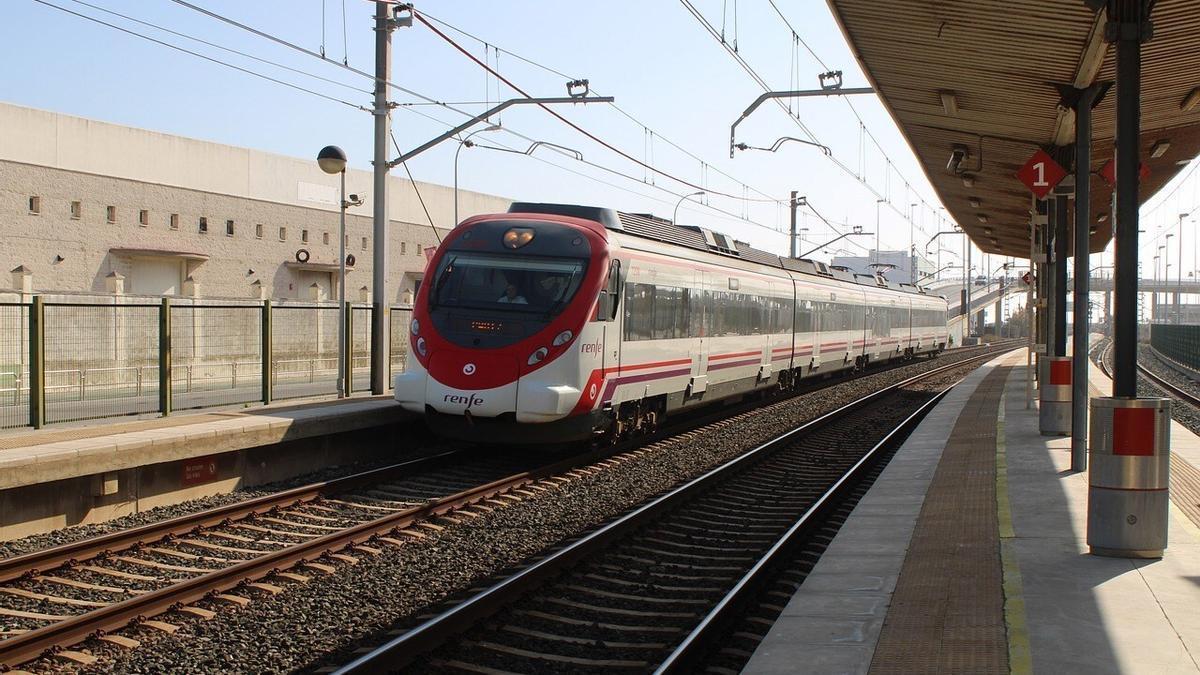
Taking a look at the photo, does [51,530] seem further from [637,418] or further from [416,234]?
[416,234]

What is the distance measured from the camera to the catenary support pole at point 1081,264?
1148cm

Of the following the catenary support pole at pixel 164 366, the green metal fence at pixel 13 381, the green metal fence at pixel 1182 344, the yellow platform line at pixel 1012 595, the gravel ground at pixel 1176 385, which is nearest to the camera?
the yellow platform line at pixel 1012 595

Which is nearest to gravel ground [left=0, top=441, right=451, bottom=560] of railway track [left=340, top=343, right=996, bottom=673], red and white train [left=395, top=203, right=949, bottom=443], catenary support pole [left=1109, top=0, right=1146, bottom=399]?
red and white train [left=395, top=203, right=949, bottom=443]

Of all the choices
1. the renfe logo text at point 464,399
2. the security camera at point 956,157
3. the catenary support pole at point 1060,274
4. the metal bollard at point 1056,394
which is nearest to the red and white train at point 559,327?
the renfe logo text at point 464,399

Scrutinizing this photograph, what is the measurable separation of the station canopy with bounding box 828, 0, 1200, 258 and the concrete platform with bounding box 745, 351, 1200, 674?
4.05 metres

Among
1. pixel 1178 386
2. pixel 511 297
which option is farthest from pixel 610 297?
pixel 1178 386

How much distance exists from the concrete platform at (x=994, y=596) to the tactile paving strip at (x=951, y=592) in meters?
0.01

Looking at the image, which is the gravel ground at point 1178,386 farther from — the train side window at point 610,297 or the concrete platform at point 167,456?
the concrete platform at point 167,456

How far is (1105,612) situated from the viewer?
6375mm

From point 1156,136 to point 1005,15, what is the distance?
27.0 feet

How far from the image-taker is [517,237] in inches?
527

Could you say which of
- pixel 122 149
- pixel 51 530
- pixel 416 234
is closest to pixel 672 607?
pixel 51 530

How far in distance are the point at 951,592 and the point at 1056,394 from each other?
9.39 metres

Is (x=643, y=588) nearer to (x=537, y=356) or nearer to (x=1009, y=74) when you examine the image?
(x=537, y=356)
